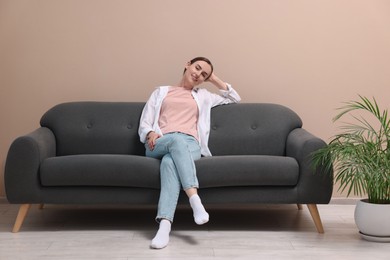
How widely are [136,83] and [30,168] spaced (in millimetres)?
1287

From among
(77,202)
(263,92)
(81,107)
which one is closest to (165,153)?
(77,202)

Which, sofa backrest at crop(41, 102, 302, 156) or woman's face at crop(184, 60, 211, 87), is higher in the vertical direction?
woman's face at crop(184, 60, 211, 87)

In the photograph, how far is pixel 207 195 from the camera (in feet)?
12.6

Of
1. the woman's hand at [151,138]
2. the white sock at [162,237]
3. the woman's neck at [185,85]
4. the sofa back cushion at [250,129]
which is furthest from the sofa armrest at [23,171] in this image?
the sofa back cushion at [250,129]

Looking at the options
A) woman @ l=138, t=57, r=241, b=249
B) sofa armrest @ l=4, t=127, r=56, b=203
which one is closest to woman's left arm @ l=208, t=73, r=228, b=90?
woman @ l=138, t=57, r=241, b=249

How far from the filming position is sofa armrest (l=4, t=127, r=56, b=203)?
380cm

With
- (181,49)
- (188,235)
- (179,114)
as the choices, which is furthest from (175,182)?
(181,49)

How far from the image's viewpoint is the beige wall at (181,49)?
476 cm

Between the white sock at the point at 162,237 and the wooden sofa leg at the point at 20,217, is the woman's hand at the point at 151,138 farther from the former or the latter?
the wooden sofa leg at the point at 20,217

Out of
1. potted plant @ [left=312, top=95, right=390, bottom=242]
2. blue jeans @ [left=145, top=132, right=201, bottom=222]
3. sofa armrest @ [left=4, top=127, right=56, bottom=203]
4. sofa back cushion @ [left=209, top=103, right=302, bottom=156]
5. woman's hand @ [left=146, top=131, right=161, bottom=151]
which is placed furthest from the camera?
sofa back cushion @ [left=209, top=103, right=302, bottom=156]

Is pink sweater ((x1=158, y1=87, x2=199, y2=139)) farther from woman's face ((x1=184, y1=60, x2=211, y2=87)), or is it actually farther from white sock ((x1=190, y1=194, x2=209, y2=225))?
white sock ((x1=190, y1=194, x2=209, y2=225))

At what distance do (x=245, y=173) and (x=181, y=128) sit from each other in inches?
25.6

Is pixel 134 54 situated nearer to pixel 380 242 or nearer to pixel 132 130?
pixel 132 130

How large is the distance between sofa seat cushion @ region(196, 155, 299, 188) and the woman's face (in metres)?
0.74
